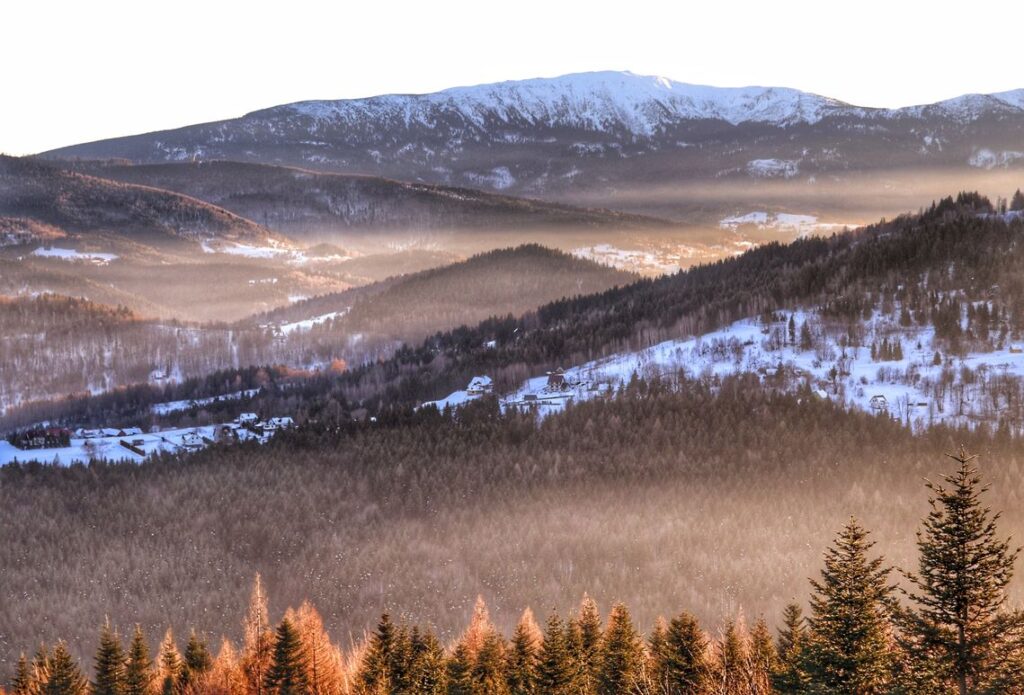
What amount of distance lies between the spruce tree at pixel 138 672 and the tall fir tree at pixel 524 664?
2870cm

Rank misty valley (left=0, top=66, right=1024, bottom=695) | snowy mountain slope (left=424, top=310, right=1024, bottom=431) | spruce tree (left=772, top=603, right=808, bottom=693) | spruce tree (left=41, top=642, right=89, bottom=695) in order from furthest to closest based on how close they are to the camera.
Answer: snowy mountain slope (left=424, top=310, right=1024, bottom=431) < misty valley (left=0, top=66, right=1024, bottom=695) < spruce tree (left=41, top=642, right=89, bottom=695) < spruce tree (left=772, top=603, right=808, bottom=693)

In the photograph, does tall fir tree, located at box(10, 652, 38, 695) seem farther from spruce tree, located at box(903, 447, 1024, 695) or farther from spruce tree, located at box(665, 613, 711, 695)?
spruce tree, located at box(903, 447, 1024, 695)

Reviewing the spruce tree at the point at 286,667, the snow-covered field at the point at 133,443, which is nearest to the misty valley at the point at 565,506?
the spruce tree at the point at 286,667

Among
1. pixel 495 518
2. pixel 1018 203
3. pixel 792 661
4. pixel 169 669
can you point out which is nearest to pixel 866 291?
pixel 1018 203

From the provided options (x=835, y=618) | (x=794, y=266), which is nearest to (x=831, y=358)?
(x=794, y=266)

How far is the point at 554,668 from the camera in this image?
65750 mm

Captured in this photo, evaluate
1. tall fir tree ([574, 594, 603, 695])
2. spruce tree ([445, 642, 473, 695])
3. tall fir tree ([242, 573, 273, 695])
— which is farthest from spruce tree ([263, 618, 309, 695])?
tall fir tree ([574, 594, 603, 695])

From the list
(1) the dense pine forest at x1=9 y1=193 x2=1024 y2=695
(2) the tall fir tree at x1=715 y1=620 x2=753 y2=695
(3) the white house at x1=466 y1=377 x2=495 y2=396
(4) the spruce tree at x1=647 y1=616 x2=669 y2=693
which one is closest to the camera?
(2) the tall fir tree at x1=715 y1=620 x2=753 y2=695

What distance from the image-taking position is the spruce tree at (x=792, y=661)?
44.7m

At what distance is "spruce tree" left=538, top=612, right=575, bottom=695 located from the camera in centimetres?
6519

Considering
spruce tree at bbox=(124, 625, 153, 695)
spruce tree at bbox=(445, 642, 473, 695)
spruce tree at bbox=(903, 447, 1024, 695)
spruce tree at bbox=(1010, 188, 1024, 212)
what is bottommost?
spruce tree at bbox=(124, 625, 153, 695)

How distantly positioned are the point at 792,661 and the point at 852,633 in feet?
41.6

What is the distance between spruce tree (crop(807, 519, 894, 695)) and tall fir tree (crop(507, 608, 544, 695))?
2929 centimetres

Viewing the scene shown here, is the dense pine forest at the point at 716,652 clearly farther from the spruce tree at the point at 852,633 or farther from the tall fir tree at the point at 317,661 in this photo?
the tall fir tree at the point at 317,661
